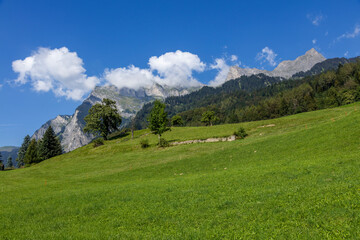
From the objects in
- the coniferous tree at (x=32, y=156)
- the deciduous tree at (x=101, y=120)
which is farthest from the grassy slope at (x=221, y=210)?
the coniferous tree at (x=32, y=156)

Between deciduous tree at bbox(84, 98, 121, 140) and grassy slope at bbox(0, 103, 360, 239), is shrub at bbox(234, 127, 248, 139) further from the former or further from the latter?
deciduous tree at bbox(84, 98, 121, 140)

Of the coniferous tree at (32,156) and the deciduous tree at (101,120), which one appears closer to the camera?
the deciduous tree at (101,120)

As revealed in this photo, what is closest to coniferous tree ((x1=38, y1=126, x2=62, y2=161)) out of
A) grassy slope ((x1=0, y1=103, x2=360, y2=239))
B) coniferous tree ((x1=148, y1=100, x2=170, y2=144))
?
coniferous tree ((x1=148, y1=100, x2=170, y2=144))

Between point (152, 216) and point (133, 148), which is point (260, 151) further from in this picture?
point (133, 148)

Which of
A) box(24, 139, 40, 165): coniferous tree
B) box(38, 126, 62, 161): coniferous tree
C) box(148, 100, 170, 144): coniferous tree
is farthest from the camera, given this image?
box(38, 126, 62, 161): coniferous tree

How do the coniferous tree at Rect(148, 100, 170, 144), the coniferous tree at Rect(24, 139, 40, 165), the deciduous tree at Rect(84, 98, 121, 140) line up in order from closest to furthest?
1. the coniferous tree at Rect(148, 100, 170, 144)
2. the deciduous tree at Rect(84, 98, 121, 140)
3. the coniferous tree at Rect(24, 139, 40, 165)

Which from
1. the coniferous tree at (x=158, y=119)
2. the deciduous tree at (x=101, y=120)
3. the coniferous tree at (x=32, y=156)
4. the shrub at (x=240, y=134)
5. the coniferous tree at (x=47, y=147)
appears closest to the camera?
the shrub at (x=240, y=134)

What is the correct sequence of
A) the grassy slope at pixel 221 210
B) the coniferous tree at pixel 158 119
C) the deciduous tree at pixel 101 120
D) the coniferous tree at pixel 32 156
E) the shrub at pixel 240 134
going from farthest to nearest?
the coniferous tree at pixel 32 156
the deciduous tree at pixel 101 120
the coniferous tree at pixel 158 119
the shrub at pixel 240 134
the grassy slope at pixel 221 210

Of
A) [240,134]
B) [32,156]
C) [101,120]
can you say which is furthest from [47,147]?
[240,134]

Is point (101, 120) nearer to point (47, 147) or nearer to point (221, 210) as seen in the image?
point (47, 147)

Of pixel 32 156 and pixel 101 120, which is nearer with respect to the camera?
pixel 32 156

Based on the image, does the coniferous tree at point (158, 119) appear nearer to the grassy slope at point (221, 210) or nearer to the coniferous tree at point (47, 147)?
the grassy slope at point (221, 210)

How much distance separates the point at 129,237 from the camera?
10266 millimetres

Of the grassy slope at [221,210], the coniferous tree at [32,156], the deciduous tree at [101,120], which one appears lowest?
the grassy slope at [221,210]
